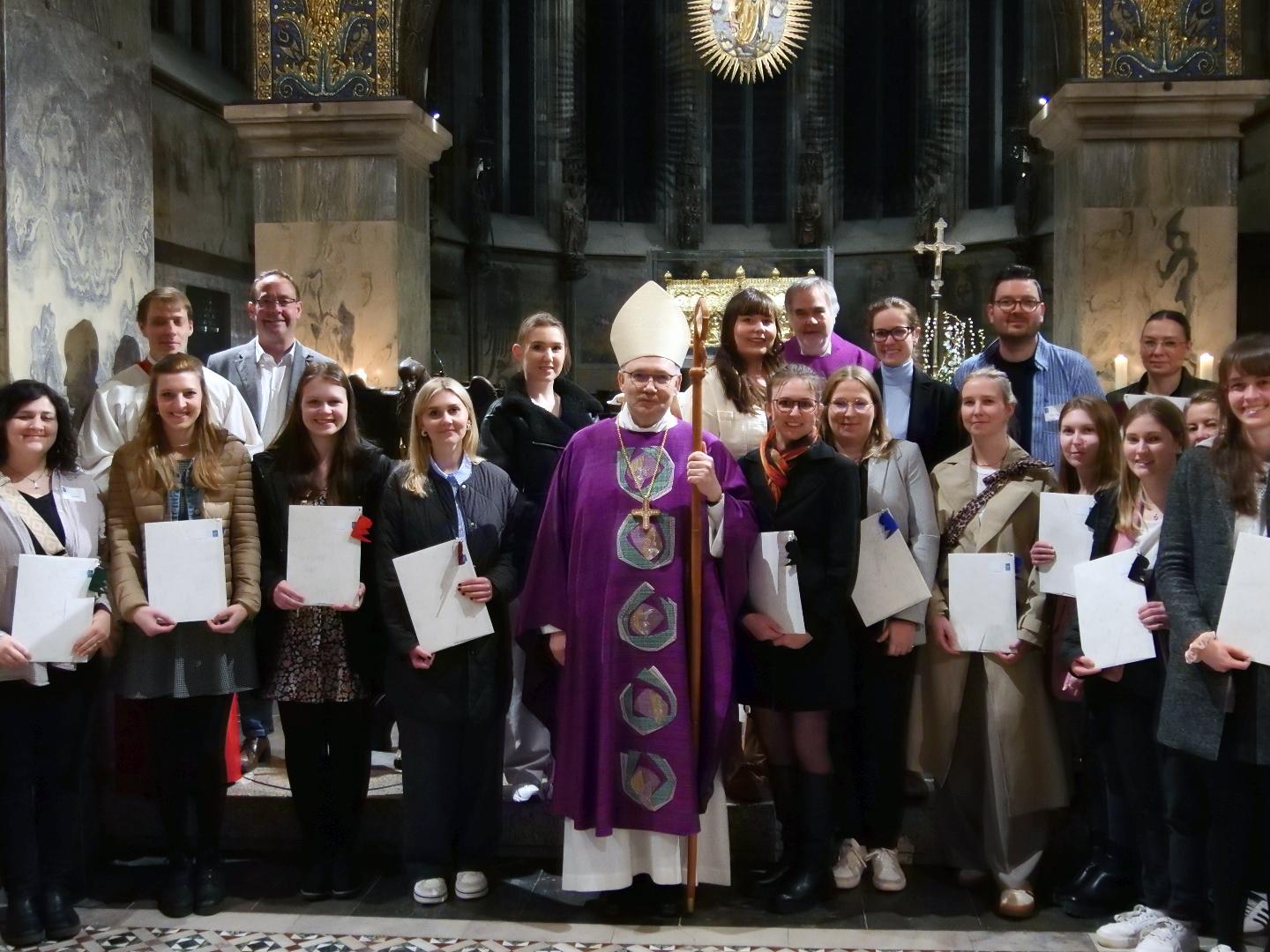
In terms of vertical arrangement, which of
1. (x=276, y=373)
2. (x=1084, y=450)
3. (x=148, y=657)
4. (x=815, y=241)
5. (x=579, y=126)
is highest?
(x=579, y=126)

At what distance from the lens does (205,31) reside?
1245 centimetres

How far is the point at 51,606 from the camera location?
3.59 metres

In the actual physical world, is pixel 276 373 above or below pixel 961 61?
below

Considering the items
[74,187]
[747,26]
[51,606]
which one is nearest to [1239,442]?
[51,606]

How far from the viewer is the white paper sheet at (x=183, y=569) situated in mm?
3709

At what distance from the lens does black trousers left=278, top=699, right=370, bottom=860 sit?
3.90 meters

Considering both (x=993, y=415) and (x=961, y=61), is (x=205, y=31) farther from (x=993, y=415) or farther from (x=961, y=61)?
(x=993, y=415)

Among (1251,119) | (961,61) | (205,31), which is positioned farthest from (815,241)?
(205,31)

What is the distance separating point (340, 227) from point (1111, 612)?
220 inches

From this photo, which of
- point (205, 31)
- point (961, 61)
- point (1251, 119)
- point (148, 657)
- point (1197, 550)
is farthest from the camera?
point (961, 61)

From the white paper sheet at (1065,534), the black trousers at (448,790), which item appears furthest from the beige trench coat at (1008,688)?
the black trousers at (448,790)

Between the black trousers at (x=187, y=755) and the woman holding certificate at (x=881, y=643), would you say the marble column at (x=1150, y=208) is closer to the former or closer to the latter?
the woman holding certificate at (x=881, y=643)

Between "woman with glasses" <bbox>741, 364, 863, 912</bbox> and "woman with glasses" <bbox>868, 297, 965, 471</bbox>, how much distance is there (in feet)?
2.01

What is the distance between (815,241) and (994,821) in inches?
479
